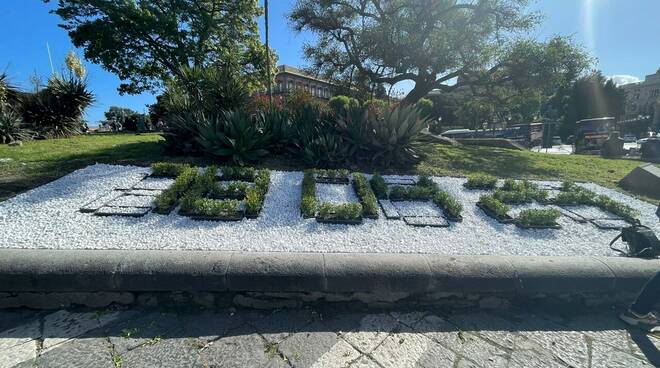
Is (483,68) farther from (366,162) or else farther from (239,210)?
(239,210)

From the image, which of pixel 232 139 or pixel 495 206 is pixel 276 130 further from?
pixel 495 206

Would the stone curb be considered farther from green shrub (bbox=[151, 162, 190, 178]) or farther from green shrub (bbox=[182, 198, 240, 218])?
green shrub (bbox=[151, 162, 190, 178])

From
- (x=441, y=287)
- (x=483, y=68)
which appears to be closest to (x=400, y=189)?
(x=441, y=287)

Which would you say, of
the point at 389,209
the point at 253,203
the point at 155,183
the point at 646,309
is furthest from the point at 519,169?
the point at 155,183

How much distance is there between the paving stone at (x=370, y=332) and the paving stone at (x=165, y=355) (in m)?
1.03

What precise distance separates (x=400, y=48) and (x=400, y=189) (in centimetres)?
910

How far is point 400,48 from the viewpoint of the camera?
11.4 metres

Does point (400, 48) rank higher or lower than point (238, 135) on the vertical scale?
higher

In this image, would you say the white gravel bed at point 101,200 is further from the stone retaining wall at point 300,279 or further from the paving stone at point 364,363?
the paving stone at point 364,363

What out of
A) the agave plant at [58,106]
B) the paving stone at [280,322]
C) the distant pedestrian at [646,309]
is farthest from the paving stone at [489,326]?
the agave plant at [58,106]

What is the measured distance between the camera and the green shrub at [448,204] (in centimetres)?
395

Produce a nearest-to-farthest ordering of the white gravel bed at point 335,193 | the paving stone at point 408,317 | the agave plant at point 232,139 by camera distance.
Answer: the paving stone at point 408,317 < the white gravel bed at point 335,193 < the agave plant at point 232,139

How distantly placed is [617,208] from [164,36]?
17.0 m

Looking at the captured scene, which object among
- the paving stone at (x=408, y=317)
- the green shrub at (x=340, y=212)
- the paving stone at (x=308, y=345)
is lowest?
the paving stone at (x=408, y=317)
